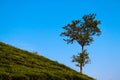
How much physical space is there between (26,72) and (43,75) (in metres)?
1.59

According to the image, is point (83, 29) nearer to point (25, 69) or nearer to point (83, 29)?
point (83, 29)

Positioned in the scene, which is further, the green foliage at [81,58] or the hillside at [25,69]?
the green foliage at [81,58]

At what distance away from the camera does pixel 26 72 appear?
25125 millimetres

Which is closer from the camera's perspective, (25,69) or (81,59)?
(25,69)

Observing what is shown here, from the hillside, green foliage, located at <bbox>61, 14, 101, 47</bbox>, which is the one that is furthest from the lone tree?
the hillside

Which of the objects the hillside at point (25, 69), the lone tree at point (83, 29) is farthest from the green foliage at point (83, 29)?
the hillside at point (25, 69)

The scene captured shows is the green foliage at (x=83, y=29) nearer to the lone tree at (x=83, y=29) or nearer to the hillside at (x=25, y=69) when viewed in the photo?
the lone tree at (x=83, y=29)

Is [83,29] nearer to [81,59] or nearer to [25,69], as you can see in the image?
[81,59]

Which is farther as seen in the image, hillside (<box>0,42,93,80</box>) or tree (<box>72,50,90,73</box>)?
tree (<box>72,50,90,73</box>)

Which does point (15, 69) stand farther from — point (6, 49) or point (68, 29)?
point (68, 29)

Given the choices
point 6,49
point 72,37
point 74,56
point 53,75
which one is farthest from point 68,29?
point 53,75

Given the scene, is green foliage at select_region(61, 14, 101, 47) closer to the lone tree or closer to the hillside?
the lone tree

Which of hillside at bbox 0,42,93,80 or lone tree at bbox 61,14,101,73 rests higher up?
lone tree at bbox 61,14,101,73

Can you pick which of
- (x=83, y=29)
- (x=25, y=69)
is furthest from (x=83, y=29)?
(x=25, y=69)
